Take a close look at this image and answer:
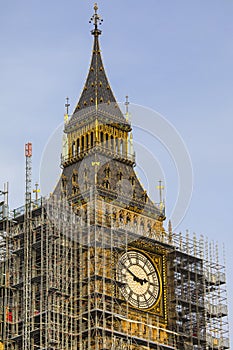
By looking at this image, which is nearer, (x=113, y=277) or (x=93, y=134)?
(x=113, y=277)

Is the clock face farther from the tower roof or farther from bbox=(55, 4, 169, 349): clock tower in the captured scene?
the tower roof

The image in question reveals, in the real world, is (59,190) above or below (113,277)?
above

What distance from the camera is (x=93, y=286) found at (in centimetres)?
9312

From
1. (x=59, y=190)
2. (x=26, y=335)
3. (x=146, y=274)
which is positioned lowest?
(x=26, y=335)

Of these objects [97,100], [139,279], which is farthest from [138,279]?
[97,100]

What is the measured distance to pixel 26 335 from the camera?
9125 centimetres

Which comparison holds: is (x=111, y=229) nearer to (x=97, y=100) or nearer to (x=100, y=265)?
(x=100, y=265)

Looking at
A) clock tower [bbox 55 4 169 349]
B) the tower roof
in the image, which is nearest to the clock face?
clock tower [bbox 55 4 169 349]

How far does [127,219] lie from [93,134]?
27.3 feet

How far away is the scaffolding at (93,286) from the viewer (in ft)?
302

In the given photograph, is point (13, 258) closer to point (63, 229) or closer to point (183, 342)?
point (63, 229)

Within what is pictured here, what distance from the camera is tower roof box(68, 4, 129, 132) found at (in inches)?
4141

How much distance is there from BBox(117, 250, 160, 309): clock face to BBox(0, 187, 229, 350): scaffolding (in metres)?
0.66

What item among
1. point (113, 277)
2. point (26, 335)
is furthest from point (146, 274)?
point (26, 335)
